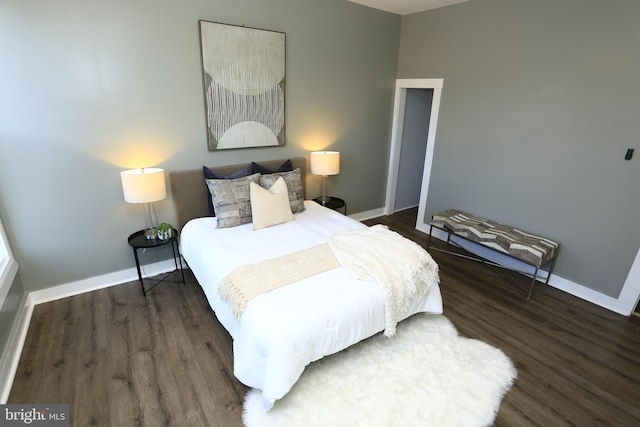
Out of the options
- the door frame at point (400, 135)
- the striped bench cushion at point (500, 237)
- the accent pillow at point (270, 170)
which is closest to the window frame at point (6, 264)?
the accent pillow at point (270, 170)

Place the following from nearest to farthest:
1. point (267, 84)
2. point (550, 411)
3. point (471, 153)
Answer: point (550, 411)
point (267, 84)
point (471, 153)

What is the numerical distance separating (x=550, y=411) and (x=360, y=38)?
402cm

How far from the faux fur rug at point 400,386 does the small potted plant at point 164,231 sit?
1612 mm

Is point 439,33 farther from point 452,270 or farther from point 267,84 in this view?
point 452,270

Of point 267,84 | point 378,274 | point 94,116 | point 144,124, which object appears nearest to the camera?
point 378,274

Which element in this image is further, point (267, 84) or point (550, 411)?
point (267, 84)

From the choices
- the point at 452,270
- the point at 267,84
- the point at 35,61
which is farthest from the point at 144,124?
the point at 452,270

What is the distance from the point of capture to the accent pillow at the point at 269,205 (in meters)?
2.96

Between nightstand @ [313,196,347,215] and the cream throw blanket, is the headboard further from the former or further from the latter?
the cream throw blanket

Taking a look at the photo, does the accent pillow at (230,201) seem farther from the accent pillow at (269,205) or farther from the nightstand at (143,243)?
the nightstand at (143,243)

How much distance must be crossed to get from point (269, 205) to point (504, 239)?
7.63ft

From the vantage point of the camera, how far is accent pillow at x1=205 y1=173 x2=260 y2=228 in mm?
2967

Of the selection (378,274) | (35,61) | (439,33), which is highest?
(439,33)

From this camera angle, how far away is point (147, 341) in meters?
2.41
